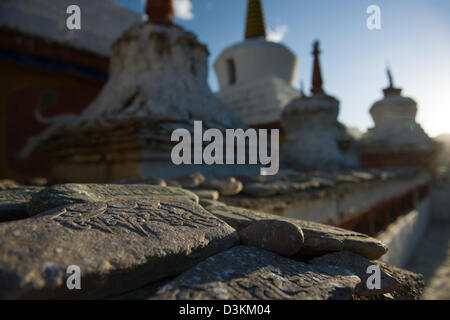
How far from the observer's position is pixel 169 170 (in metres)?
2.87

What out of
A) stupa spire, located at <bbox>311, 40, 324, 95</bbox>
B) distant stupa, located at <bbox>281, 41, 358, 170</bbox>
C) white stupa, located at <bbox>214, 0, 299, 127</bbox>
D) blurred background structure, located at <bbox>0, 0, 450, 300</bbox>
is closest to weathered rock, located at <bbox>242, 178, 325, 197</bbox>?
blurred background structure, located at <bbox>0, 0, 450, 300</bbox>

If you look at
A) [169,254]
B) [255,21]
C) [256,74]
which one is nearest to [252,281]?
[169,254]

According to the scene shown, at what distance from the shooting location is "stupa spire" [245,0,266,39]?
10.1 m

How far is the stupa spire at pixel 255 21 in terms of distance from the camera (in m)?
10.1

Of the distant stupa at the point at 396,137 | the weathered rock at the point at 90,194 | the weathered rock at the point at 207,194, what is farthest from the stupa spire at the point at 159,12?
the distant stupa at the point at 396,137

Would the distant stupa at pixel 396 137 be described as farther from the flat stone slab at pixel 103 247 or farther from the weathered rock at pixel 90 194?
the flat stone slab at pixel 103 247

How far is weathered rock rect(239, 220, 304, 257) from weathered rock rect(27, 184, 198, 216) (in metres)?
0.45

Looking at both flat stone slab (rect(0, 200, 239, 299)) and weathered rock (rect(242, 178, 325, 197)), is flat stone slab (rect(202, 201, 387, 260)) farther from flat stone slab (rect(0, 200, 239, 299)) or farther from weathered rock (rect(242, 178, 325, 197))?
weathered rock (rect(242, 178, 325, 197))

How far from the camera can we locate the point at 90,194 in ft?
3.68

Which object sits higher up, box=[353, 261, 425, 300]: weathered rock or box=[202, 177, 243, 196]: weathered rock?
box=[202, 177, 243, 196]: weathered rock

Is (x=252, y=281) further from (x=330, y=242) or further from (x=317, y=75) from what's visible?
(x=317, y=75)

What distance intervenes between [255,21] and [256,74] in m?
2.06

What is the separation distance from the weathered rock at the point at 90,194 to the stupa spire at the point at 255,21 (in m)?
9.96

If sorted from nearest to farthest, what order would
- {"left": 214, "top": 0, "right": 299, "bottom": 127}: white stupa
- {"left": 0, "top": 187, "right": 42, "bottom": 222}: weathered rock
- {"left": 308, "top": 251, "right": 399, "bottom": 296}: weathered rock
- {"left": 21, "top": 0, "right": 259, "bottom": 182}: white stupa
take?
{"left": 308, "top": 251, "right": 399, "bottom": 296}: weathered rock → {"left": 0, "top": 187, "right": 42, "bottom": 222}: weathered rock → {"left": 21, "top": 0, "right": 259, "bottom": 182}: white stupa → {"left": 214, "top": 0, "right": 299, "bottom": 127}: white stupa
